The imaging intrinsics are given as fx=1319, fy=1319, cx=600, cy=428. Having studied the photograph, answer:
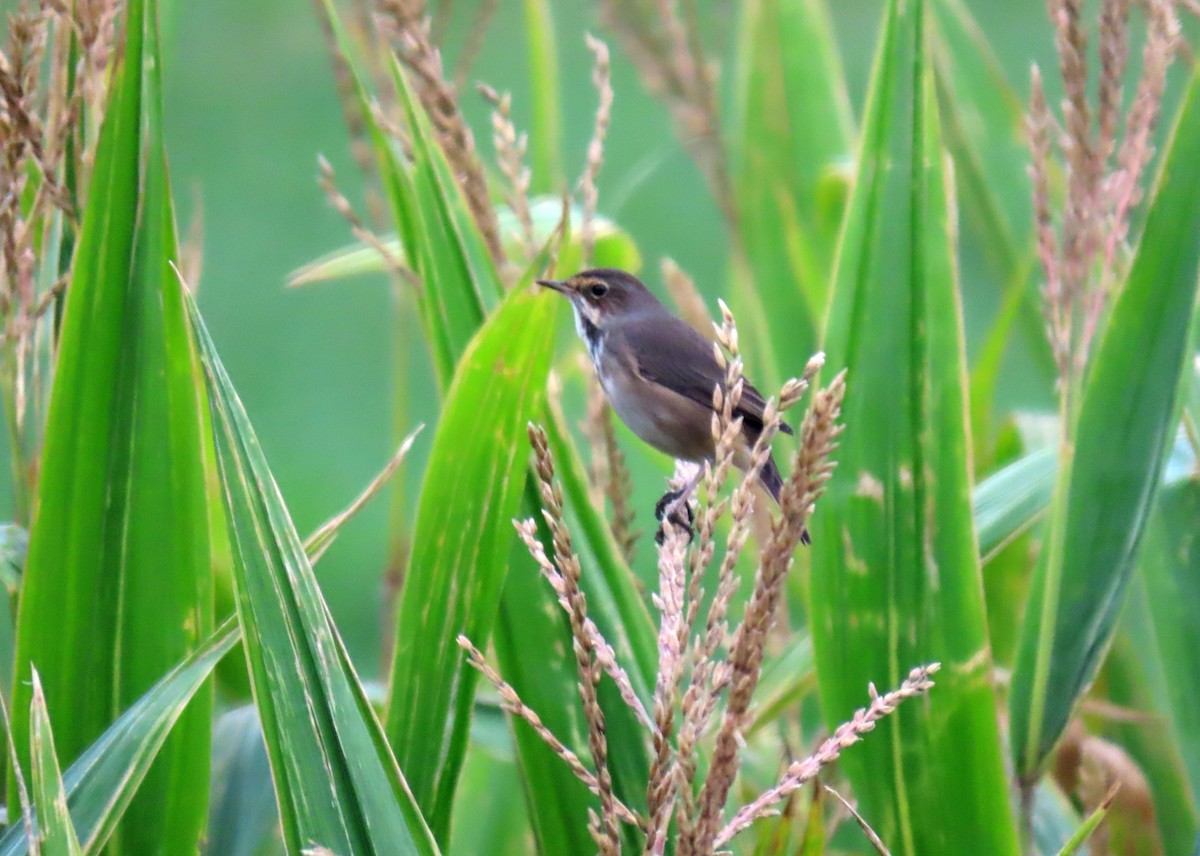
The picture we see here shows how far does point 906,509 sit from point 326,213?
657 centimetres

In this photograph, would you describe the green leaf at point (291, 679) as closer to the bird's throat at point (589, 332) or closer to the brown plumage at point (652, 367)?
the brown plumage at point (652, 367)

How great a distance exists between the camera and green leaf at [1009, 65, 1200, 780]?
1.38 metres

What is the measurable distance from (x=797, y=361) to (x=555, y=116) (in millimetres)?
615

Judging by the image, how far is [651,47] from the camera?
7.72ft

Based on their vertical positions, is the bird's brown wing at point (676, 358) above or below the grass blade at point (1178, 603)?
above

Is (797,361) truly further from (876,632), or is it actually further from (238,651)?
(238,651)

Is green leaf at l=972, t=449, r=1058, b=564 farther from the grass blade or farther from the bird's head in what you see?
the bird's head

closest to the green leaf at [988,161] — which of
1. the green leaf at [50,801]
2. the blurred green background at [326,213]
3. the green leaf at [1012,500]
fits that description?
the green leaf at [1012,500]

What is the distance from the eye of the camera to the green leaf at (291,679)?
1033 mm

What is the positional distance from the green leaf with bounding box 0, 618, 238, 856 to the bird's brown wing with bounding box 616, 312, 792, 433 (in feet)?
4.26

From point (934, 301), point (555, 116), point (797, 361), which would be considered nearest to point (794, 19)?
point (555, 116)

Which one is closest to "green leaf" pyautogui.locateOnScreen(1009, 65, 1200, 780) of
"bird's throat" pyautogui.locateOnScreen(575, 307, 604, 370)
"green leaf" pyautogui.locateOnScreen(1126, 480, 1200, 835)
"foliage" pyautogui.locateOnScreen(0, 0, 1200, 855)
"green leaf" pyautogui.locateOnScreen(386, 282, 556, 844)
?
"foliage" pyautogui.locateOnScreen(0, 0, 1200, 855)

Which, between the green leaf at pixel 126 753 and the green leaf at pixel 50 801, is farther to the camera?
the green leaf at pixel 126 753

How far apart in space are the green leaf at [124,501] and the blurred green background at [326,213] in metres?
2.84
